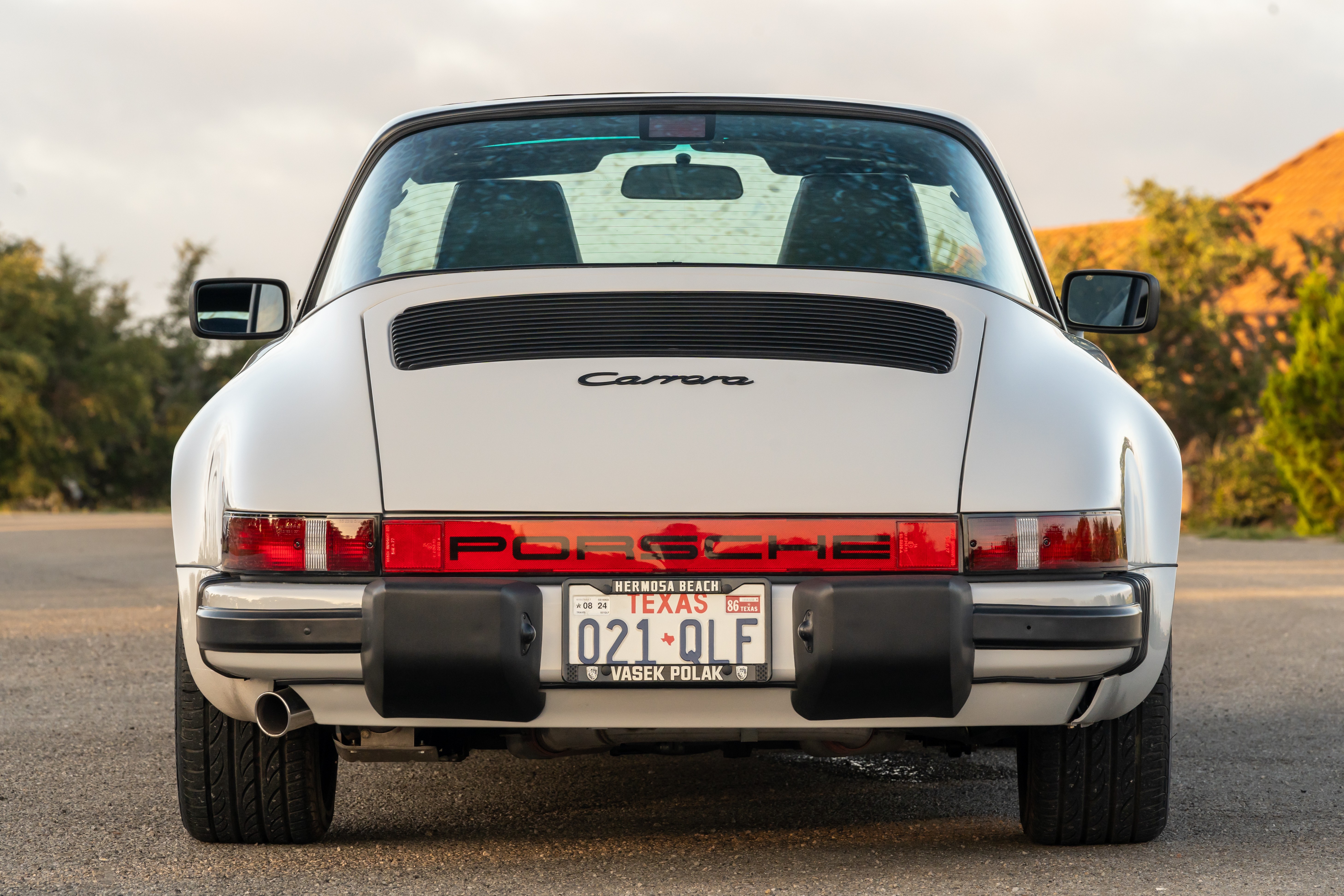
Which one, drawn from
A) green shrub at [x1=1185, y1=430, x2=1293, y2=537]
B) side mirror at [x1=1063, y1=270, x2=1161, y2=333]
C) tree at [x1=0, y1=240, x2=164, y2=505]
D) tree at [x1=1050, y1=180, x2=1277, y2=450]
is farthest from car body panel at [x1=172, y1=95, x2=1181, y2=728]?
tree at [x1=0, y1=240, x2=164, y2=505]

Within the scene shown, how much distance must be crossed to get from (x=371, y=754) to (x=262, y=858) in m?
0.33

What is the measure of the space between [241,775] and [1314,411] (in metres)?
15.5

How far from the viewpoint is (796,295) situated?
2.94 m

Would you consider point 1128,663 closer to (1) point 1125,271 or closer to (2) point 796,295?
(2) point 796,295

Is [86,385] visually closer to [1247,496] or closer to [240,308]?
[1247,496]

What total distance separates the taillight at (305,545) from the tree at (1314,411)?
15.4 m

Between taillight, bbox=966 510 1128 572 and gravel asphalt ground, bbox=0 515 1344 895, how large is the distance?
672 millimetres

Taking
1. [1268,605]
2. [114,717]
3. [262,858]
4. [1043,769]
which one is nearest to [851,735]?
[1043,769]

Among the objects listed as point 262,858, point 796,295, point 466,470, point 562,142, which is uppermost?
point 562,142

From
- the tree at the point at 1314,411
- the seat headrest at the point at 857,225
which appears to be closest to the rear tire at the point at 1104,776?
the seat headrest at the point at 857,225

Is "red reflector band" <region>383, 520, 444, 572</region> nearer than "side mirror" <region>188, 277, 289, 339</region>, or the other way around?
"red reflector band" <region>383, 520, 444, 572</region>

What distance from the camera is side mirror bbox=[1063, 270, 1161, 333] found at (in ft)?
12.2

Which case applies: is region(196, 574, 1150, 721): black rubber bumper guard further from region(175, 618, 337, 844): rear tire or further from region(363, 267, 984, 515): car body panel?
region(175, 618, 337, 844): rear tire

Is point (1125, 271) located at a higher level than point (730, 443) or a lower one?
higher
